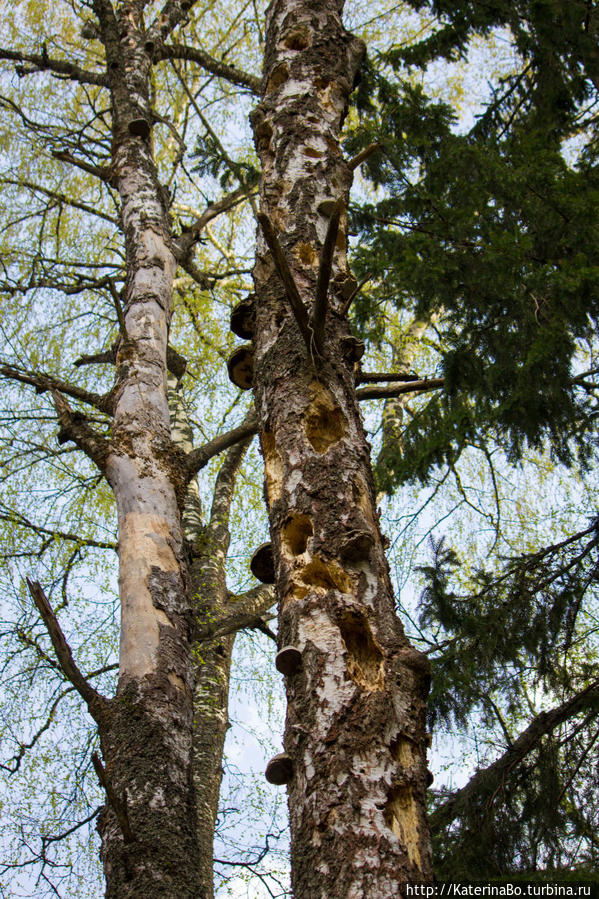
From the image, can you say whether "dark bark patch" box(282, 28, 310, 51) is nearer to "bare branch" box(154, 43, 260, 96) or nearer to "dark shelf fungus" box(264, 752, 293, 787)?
"dark shelf fungus" box(264, 752, 293, 787)

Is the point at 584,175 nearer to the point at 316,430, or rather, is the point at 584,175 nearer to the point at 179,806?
the point at 316,430

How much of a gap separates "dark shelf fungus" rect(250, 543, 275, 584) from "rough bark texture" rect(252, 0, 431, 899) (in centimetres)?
22

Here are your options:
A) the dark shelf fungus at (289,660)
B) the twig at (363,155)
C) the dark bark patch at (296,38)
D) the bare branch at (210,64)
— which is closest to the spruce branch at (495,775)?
the dark shelf fungus at (289,660)

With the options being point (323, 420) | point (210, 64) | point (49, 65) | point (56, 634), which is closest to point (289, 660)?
point (323, 420)

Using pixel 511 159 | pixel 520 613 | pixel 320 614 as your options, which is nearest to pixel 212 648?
pixel 520 613

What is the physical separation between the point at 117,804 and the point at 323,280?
5.75 feet

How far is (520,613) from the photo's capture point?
4789 millimetres

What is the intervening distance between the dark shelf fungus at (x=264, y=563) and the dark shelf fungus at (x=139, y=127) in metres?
4.25

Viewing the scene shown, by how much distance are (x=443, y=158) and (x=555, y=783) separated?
4269 millimetres

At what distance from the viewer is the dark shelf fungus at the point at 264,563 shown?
262 centimetres

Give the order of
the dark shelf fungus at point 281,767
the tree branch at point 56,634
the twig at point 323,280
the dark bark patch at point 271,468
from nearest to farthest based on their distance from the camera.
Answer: the dark shelf fungus at point 281,767 → the twig at point 323,280 → the dark bark patch at point 271,468 → the tree branch at point 56,634

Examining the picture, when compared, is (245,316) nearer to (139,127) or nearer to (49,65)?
(139,127)

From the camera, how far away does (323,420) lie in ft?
8.25

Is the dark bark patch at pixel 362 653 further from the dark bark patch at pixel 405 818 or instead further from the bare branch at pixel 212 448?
the bare branch at pixel 212 448
